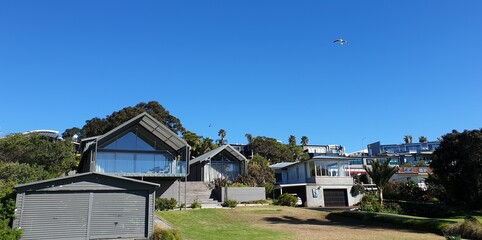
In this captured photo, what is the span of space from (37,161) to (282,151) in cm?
6507

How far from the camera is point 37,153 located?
35.6 meters

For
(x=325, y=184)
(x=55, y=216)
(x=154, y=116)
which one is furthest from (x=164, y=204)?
(x=154, y=116)

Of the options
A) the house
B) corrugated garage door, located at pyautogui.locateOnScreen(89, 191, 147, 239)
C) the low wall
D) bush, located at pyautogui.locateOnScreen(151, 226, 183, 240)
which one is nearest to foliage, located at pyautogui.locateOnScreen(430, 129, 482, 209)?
the house

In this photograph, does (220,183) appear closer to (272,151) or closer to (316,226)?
(316,226)

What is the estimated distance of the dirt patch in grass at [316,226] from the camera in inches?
743

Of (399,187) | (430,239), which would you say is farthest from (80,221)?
(399,187)

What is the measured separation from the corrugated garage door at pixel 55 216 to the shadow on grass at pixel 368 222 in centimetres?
1210

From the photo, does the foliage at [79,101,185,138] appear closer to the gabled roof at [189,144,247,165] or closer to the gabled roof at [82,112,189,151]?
the gabled roof at [189,144,247,165]

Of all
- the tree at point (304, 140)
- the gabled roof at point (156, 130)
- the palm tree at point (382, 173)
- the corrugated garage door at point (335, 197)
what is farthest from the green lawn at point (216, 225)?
the tree at point (304, 140)

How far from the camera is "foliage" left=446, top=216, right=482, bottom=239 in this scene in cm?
1825

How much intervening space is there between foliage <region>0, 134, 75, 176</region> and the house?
23.4 meters

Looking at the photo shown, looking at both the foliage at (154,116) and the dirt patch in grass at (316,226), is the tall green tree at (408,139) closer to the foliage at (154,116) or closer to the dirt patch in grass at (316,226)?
the foliage at (154,116)

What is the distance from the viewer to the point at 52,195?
1658 centimetres

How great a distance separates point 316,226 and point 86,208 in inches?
528
